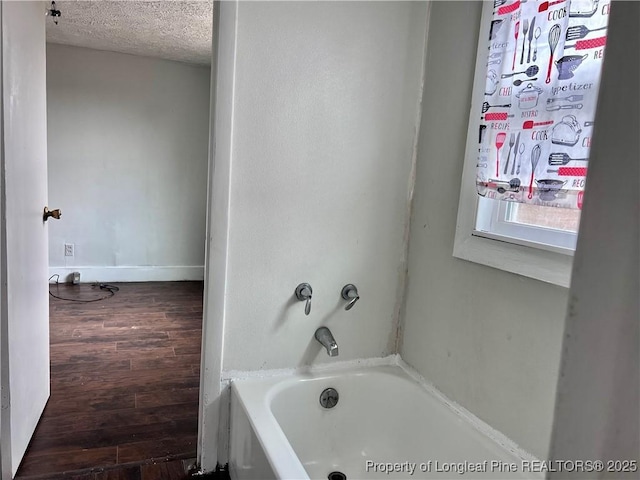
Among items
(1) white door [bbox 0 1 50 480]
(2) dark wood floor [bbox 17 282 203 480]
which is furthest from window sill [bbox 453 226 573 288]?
(1) white door [bbox 0 1 50 480]

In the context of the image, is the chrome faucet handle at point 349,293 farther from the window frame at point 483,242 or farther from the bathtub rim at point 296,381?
the window frame at point 483,242

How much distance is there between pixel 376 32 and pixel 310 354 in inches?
52.6

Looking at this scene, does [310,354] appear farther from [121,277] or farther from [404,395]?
[121,277]

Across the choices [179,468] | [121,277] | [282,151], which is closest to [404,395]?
[179,468]

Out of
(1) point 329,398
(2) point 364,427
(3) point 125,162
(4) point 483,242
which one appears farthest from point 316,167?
(3) point 125,162

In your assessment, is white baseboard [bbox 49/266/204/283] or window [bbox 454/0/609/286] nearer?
window [bbox 454/0/609/286]

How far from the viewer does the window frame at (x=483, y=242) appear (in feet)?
4.43

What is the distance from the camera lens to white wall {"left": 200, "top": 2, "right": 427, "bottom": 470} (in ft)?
5.44

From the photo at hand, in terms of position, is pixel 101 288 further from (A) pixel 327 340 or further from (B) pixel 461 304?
(B) pixel 461 304

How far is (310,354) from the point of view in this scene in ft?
6.27

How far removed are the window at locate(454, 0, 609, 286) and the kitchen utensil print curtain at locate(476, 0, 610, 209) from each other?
0.4 inches

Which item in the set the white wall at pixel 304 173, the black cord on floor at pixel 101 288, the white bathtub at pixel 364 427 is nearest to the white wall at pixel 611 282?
the white bathtub at pixel 364 427

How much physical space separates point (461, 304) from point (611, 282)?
145 centimetres

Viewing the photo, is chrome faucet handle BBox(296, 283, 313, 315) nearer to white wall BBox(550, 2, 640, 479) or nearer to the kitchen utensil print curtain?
the kitchen utensil print curtain
